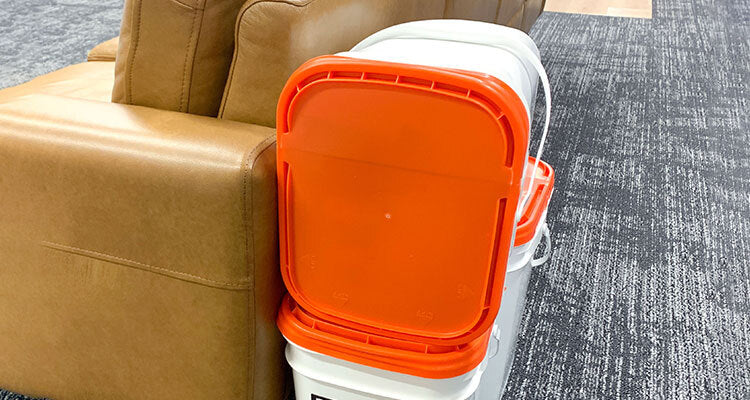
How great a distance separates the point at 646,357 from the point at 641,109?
1566 mm

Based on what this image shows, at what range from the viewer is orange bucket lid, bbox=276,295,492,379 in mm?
952

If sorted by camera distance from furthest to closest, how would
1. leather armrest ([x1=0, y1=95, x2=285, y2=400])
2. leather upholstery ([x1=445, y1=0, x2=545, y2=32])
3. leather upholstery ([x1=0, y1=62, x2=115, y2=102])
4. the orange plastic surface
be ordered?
1. leather upholstery ([x1=445, y1=0, x2=545, y2=32])
2. leather upholstery ([x1=0, y1=62, x2=115, y2=102])
3. the orange plastic surface
4. leather armrest ([x1=0, y1=95, x2=285, y2=400])

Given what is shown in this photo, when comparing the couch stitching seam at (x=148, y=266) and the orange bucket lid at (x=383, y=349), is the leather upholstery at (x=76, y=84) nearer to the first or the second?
the couch stitching seam at (x=148, y=266)

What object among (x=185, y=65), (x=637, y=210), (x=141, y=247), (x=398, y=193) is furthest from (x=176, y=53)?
(x=637, y=210)

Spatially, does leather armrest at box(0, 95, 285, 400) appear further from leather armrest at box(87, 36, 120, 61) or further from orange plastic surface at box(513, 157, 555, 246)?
leather armrest at box(87, 36, 120, 61)

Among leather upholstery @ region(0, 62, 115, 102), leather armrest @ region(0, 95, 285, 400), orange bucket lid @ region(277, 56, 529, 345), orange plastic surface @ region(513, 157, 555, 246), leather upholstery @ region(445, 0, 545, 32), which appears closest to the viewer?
orange bucket lid @ region(277, 56, 529, 345)

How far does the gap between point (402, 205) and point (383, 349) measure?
223mm

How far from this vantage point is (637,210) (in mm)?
1989

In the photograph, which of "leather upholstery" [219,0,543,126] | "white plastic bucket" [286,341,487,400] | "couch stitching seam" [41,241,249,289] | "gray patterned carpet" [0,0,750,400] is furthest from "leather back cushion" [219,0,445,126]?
"gray patterned carpet" [0,0,750,400]

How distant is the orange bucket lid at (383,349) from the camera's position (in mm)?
952

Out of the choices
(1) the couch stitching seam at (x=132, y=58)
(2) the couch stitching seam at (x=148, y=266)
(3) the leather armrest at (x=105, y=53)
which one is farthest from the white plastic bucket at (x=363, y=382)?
(3) the leather armrest at (x=105, y=53)

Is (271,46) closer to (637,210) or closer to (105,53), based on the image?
(105,53)

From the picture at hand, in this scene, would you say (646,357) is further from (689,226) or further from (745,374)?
(689,226)

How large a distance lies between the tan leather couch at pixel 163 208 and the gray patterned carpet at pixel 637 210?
339 mm
